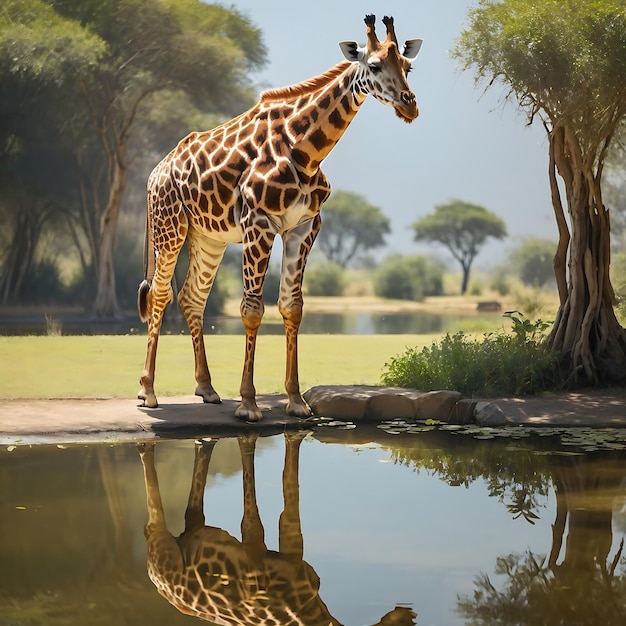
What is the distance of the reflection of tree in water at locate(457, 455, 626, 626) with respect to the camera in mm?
2896

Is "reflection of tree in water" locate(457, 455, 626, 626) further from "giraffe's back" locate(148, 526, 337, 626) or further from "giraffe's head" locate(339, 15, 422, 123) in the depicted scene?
"giraffe's head" locate(339, 15, 422, 123)

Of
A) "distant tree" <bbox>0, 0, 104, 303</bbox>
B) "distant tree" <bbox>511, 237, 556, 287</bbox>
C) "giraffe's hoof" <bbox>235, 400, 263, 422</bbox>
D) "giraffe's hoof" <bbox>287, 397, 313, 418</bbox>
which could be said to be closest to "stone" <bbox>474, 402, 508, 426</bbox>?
"giraffe's hoof" <bbox>287, 397, 313, 418</bbox>

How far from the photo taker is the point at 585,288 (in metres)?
7.88

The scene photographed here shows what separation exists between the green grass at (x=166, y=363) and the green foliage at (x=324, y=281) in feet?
57.4

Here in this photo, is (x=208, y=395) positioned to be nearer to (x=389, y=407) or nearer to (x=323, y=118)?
(x=389, y=407)

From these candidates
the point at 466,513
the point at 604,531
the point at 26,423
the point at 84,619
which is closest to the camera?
the point at 84,619

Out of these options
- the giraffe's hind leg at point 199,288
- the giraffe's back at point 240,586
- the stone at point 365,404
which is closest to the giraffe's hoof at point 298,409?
the stone at point 365,404

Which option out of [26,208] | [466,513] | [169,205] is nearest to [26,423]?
[169,205]

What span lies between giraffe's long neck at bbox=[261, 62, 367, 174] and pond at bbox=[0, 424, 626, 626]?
1753 mm

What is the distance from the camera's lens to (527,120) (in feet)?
26.3

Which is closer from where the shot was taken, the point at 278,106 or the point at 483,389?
the point at 278,106

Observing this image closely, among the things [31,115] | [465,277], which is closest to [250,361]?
[31,115]

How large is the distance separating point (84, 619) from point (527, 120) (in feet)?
20.3

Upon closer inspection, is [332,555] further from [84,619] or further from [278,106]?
[278,106]
